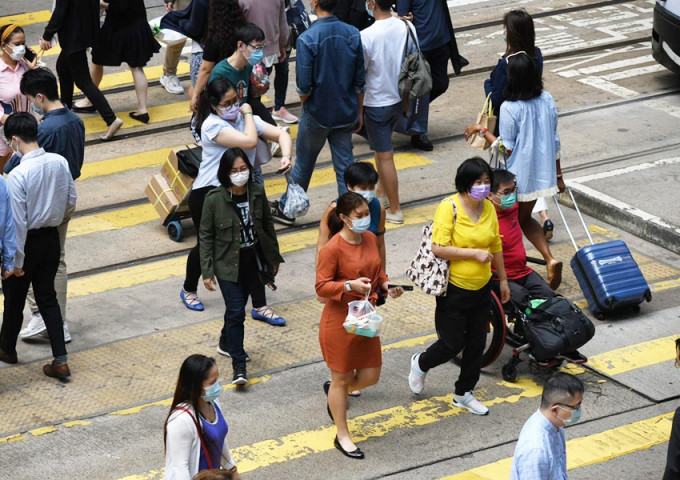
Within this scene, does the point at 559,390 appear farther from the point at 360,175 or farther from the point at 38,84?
the point at 38,84

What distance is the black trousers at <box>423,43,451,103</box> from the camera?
12398mm

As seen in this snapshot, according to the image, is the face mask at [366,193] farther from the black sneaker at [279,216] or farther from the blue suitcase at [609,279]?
the black sneaker at [279,216]

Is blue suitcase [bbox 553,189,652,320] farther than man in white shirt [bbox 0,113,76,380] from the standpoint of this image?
Yes

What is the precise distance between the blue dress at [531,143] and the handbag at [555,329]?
1472 millimetres

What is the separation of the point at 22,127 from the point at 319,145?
312 cm

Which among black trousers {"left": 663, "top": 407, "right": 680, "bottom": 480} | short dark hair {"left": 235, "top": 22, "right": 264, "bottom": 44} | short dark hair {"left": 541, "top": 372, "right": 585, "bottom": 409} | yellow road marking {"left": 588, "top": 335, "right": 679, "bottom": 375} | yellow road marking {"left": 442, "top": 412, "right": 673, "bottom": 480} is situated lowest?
yellow road marking {"left": 588, "top": 335, "right": 679, "bottom": 375}

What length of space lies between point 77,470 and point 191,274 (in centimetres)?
238

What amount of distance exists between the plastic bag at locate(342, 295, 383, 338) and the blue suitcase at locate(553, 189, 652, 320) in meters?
2.60

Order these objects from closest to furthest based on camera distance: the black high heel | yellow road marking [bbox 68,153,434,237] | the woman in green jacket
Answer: the black high heel < the woman in green jacket < yellow road marking [bbox 68,153,434,237]

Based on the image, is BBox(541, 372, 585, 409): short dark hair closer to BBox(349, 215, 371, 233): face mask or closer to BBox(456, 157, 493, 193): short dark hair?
BBox(349, 215, 371, 233): face mask

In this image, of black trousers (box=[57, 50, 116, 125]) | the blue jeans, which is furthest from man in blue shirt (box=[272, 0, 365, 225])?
black trousers (box=[57, 50, 116, 125])

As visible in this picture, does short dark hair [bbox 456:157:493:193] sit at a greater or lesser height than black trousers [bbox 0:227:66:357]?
greater

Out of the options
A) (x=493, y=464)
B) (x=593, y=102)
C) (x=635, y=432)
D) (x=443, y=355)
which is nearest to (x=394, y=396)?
(x=443, y=355)

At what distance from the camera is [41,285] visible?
8.13 meters
